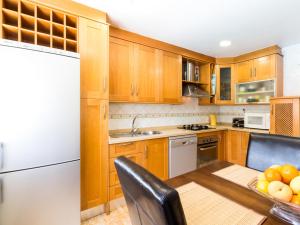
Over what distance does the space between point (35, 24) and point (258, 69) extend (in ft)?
10.9

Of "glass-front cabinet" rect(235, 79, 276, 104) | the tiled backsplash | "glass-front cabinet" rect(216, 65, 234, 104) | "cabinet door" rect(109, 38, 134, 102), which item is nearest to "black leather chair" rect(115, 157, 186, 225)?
"cabinet door" rect(109, 38, 134, 102)

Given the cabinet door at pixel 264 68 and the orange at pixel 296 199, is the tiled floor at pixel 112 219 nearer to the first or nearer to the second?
the orange at pixel 296 199

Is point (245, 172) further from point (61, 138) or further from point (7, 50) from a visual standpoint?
point (7, 50)

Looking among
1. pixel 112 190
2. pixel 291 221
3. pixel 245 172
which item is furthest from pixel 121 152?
pixel 291 221

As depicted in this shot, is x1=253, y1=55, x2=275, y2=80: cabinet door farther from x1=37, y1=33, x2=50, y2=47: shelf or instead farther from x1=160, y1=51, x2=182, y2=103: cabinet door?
x1=37, y1=33, x2=50, y2=47: shelf

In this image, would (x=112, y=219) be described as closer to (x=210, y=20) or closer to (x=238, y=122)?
(x=210, y=20)

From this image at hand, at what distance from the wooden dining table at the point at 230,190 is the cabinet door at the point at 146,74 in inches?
57.4

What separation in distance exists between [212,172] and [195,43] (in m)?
2.15

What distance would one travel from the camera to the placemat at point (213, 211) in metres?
0.65

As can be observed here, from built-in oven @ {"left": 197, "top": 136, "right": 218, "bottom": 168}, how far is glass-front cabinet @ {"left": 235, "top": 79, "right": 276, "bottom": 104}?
96cm

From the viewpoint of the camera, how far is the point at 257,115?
112 inches

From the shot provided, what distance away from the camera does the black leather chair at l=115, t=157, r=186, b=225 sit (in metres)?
0.41

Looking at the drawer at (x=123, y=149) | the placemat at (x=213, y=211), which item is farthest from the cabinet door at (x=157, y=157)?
the placemat at (x=213, y=211)

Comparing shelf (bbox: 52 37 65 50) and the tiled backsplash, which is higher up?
shelf (bbox: 52 37 65 50)
